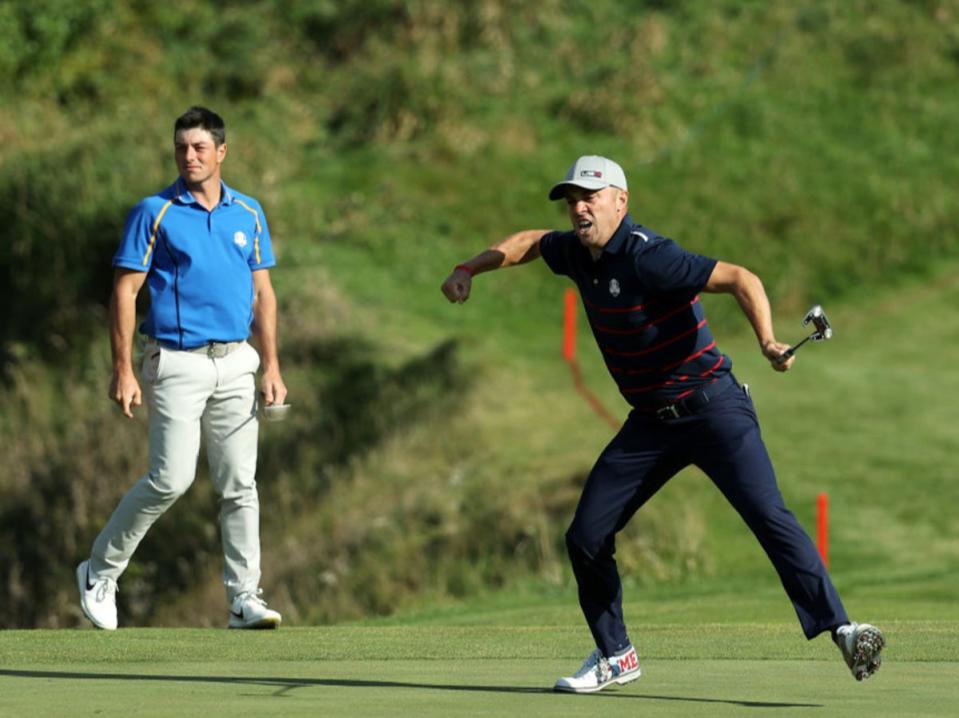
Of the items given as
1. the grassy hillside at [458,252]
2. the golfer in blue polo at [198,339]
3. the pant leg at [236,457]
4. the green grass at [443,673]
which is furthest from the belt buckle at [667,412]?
Result: the grassy hillside at [458,252]

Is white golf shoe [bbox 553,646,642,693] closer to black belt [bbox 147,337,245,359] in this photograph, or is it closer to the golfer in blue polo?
the golfer in blue polo

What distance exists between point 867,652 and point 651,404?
127cm

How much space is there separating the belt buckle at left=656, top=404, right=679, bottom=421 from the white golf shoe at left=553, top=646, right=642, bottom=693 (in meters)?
0.90

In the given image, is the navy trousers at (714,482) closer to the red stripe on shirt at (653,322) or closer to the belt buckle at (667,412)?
the belt buckle at (667,412)

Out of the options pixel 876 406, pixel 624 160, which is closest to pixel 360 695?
pixel 876 406

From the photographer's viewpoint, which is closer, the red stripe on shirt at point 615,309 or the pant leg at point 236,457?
the red stripe on shirt at point 615,309

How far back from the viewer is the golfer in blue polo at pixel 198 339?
9570mm

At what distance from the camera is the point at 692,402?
26.3 ft

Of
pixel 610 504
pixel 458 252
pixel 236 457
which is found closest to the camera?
pixel 610 504

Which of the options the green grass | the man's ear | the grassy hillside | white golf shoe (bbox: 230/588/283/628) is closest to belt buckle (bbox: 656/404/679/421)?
the man's ear

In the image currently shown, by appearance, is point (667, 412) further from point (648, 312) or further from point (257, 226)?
point (257, 226)

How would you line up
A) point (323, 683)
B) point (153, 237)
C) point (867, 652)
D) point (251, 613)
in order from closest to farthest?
point (867, 652), point (323, 683), point (153, 237), point (251, 613)

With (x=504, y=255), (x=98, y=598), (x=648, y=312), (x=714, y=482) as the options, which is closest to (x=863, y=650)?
(x=714, y=482)

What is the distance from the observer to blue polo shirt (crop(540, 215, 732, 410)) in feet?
25.6
